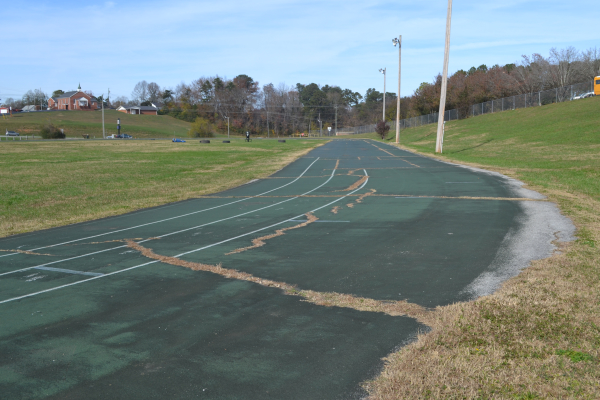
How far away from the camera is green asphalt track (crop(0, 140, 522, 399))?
4.68 m

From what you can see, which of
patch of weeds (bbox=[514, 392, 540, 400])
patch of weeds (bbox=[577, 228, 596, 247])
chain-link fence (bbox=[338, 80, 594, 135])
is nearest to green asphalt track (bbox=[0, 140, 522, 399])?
patch of weeds (bbox=[514, 392, 540, 400])

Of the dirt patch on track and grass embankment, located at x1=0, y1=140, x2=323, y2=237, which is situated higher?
the dirt patch on track

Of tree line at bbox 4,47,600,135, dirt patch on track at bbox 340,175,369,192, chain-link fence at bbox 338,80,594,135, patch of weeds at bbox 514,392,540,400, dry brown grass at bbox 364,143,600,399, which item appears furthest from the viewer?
tree line at bbox 4,47,600,135

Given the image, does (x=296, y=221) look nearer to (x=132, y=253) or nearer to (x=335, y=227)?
(x=335, y=227)

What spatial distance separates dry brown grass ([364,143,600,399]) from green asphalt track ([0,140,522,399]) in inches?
15.3

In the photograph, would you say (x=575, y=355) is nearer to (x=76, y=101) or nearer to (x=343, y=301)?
(x=343, y=301)

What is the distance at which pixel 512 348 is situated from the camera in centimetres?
488

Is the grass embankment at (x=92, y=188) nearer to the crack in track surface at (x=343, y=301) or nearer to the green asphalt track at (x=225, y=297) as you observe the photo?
the green asphalt track at (x=225, y=297)

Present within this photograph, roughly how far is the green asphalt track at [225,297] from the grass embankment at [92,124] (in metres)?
107

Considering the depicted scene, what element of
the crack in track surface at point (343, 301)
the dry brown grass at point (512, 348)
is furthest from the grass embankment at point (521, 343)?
the crack in track surface at point (343, 301)

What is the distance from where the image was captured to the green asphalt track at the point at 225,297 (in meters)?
4.68

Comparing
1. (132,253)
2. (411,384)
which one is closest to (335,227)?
(132,253)

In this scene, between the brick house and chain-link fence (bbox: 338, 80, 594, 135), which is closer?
chain-link fence (bbox: 338, 80, 594, 135)

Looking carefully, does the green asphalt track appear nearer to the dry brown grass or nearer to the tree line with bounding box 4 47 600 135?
the dry brown grass
